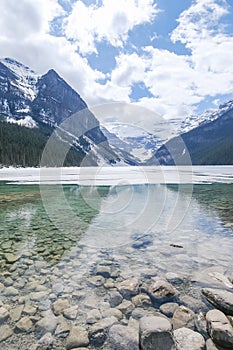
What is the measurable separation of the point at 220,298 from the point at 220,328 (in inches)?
44.8

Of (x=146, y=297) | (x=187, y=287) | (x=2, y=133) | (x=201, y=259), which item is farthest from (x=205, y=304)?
(x=2, y=133)

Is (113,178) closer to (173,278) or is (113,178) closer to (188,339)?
(173,278)

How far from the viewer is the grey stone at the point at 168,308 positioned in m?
5.21

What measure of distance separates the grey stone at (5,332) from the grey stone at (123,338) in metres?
1.90

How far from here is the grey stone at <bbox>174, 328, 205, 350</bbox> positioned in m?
4.07

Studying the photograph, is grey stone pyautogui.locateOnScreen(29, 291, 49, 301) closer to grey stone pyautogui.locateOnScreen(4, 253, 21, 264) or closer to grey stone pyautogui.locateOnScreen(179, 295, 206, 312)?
grey stone pyautogui.locateOnScreen(4, 253, 21, 264)

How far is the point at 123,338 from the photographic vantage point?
450cm

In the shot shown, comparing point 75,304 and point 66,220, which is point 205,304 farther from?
point 66,220

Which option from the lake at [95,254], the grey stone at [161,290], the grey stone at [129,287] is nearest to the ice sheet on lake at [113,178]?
the lake at [95,254]

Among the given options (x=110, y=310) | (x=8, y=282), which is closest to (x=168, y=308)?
(x=110, y=310)

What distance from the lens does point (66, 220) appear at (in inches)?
570

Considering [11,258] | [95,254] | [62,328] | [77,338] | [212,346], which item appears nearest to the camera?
[212,346]

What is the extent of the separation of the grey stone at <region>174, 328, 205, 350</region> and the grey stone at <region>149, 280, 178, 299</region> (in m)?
1.38

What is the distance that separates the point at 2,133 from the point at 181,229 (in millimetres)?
117776
